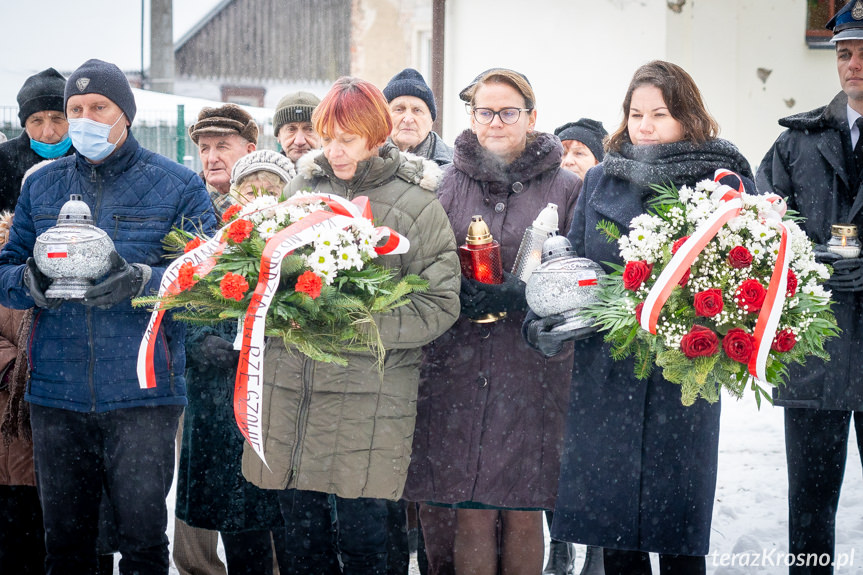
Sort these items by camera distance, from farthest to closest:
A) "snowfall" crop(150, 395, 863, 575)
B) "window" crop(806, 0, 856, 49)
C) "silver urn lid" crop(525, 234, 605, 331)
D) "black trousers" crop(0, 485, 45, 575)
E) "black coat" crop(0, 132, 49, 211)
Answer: "window" crop(806, 0, 856, 49) → "black coat" crop(0, 132, 49, 211) → "snowfall" crop(150, 395, 863, 575) → "black trousers" crop(0, 485, 45, 575) → "silver urn lid" crop(525, 234, 605, 331)

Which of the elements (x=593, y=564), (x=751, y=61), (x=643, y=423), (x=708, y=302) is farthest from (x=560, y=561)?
(x=751, y=61)

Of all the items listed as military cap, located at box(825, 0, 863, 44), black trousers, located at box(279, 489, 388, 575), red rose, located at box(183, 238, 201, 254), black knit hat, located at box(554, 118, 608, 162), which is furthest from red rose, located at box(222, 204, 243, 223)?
military cap, located at box(825, 0, 863, 44)

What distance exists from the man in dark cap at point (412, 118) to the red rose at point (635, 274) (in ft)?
7.13

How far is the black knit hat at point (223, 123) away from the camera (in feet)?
16.8

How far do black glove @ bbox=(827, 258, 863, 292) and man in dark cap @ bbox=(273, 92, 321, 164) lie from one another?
2911 mm

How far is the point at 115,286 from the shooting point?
11.6 ft

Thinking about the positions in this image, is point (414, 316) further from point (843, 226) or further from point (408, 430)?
point (843, 226)

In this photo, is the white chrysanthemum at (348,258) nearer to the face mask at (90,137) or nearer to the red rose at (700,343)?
the red rose at (700,343)

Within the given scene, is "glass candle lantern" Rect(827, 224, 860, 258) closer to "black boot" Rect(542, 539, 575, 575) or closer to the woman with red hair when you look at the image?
the woman with red hair

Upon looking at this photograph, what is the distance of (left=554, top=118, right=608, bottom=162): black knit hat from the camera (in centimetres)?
551

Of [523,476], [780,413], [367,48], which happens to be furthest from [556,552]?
[367,48]

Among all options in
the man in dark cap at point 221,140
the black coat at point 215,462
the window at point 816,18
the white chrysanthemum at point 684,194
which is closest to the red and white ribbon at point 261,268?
the black coat at point 215,462

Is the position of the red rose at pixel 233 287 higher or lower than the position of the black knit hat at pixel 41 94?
lower

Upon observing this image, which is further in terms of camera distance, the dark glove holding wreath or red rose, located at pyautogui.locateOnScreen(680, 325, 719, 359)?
the dark glove holding wreath
